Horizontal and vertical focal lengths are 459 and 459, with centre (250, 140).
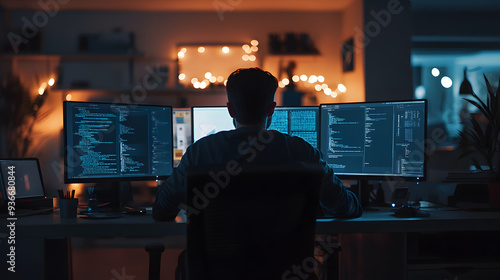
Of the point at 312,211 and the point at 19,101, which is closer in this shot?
the point at 312,211

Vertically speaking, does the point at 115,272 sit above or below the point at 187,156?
below

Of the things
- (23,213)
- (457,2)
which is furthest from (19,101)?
(457,2)

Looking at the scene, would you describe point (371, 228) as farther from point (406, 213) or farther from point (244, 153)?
point (244, 153)

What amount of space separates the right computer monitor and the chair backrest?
111cm

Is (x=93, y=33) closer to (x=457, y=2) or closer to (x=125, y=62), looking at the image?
(x=125, y=62)

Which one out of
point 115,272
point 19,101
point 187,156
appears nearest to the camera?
point 187,156

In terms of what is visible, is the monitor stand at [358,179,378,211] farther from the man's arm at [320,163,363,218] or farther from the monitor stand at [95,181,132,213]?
the monitor stand at [95,181,132,213]

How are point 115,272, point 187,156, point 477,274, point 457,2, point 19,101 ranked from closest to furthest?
1. point 187,156
2. point 477,274
3. point 115,272
4. point 19,101
5. point 457,2

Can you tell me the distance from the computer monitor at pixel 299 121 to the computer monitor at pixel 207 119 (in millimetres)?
290

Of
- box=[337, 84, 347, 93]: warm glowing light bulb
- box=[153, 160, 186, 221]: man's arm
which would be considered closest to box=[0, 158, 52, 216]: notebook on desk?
box=[153, 160, 186, 221]: man's arm

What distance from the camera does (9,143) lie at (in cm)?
562

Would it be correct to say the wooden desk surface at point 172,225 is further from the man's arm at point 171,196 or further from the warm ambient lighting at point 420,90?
the warm ambient lighting at point 420,90

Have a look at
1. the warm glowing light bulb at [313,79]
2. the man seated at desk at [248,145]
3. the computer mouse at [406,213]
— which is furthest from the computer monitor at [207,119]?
the warm glowing light bulb at [313,79]

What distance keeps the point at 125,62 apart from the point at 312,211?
5224mm
